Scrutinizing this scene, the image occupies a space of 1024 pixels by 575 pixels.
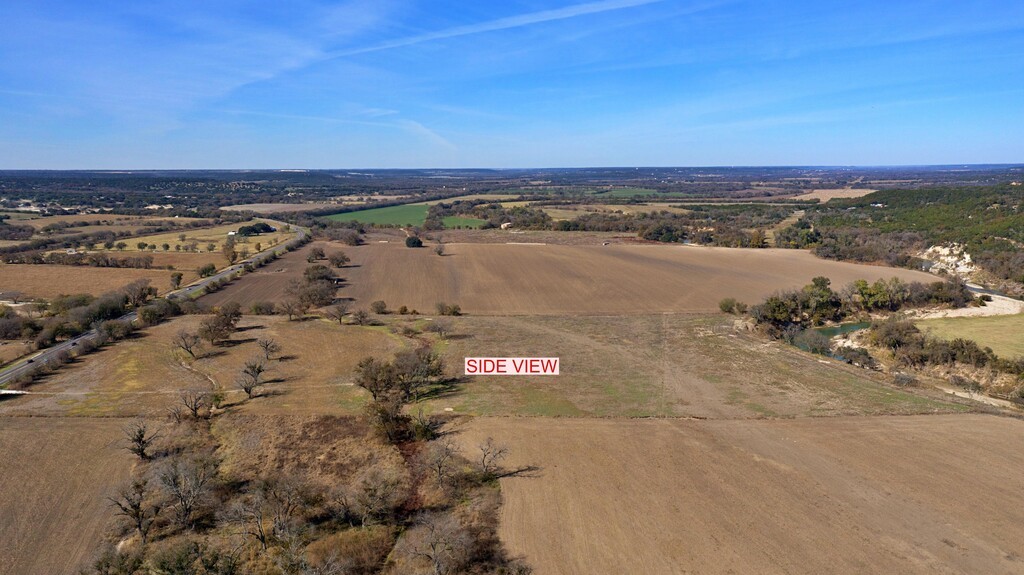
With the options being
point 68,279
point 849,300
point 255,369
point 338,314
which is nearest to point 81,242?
point 68,279

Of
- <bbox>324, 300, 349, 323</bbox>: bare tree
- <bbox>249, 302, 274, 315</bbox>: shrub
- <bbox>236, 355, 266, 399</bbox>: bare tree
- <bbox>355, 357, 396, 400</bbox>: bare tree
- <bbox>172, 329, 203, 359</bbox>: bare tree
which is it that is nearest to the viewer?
<bbox>355, 357, 396, 400</bbox>: bare tree

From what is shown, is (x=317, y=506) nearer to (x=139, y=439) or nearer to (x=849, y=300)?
(x=139, y=439)

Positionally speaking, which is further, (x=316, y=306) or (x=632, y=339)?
(x=316, y=306)

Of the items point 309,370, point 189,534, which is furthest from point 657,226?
point 189,534

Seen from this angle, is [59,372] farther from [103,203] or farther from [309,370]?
[103,203]

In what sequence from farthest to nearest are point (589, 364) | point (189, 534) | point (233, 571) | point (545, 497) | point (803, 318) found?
point (803, 318) < point (589, 364) < point (545, 497) < point (189, 534) < point (233, 571)

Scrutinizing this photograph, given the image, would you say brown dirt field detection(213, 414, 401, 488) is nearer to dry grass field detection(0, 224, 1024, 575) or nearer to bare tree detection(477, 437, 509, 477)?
dry grass field detection(0, 224, 1024, 575)

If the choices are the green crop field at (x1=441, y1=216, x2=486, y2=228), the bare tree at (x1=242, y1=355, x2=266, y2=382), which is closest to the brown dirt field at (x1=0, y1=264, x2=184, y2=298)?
the bare tree at (x1=242, y1=355, x2=266, y2=382)
